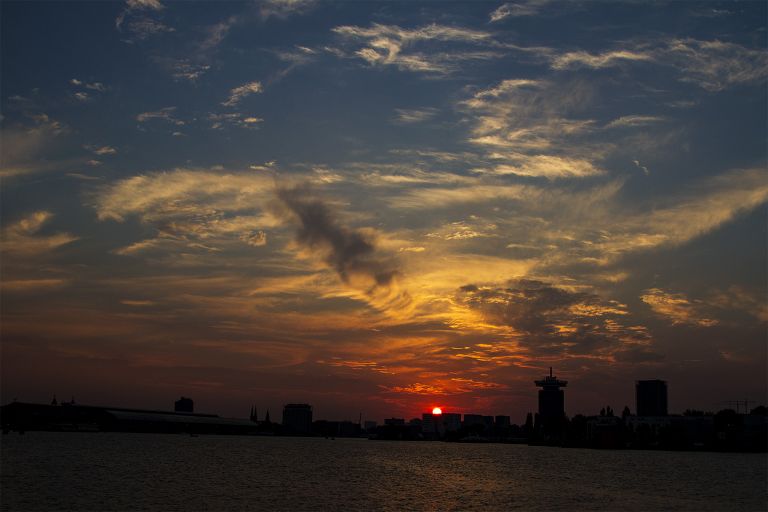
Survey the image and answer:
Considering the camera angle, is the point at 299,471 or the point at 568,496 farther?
the point at 299,471

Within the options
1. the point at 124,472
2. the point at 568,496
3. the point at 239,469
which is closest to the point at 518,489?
the point at 568,496

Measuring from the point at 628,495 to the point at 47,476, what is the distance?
326 ft

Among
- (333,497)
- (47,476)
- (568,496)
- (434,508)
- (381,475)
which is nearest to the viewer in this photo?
(434,508)

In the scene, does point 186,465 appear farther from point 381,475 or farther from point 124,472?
point 381,475

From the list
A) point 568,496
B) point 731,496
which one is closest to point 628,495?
point 568,496

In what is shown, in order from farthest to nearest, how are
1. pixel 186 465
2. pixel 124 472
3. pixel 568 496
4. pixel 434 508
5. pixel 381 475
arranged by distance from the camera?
pixel 186 465 → pixel 381 475 → pixel 124 472 → pixel 568 496 → pixel 434 508

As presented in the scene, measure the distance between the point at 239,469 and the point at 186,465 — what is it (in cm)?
1765

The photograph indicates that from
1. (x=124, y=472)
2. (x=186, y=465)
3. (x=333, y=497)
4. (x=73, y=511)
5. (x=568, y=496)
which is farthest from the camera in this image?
(x=186, y=465)

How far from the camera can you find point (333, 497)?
11112 centimetres

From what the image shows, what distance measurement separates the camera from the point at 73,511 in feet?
286

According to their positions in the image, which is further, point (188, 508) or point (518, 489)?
point (518, 489)

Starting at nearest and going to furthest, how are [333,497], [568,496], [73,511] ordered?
1. [73,511]
2. [333,497]
3. [568,496]

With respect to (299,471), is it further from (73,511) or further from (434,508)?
(73,511)

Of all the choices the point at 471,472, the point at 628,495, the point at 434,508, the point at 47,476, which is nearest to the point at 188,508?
the point at 434,508
